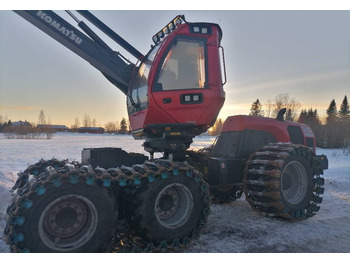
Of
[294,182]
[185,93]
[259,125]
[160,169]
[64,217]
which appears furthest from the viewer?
[259,125]

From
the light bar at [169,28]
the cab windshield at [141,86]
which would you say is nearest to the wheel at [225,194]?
the cab windshield at [141,86]

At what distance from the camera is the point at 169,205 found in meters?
4.44

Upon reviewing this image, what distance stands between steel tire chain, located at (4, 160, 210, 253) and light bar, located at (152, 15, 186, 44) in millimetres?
2591

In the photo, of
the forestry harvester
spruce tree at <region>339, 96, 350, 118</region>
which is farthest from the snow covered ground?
spruce tree at <region>339, 96, 350, 118</region>

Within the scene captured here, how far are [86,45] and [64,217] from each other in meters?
3.44

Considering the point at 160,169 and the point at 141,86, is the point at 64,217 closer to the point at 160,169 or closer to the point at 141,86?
the point at 160,169

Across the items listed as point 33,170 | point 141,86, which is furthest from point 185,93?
point 33,170

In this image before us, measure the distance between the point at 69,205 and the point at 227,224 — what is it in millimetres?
3218

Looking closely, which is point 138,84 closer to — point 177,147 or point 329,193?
point 177,147

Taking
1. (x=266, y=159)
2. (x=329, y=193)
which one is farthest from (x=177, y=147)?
(x=329, y=193)

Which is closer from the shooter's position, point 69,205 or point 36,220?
point 36,220

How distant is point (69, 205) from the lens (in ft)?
12.2

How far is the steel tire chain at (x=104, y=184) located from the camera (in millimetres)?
3316

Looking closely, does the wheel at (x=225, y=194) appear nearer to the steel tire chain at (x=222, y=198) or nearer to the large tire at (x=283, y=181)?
the steel tire chain at (x=222, y=198)
